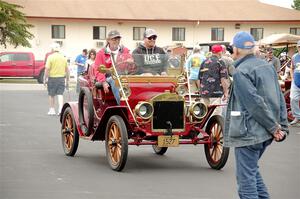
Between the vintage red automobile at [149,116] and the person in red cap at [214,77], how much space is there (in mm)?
3708

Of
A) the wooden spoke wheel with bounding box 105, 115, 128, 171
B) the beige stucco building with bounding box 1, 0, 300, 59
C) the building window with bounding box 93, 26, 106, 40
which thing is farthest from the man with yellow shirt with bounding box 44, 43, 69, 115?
the building window with bounding box 93, 26, 106, 40

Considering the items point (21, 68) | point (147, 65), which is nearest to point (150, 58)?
point (147, 65)

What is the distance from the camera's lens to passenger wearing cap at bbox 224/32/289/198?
5.85 meters

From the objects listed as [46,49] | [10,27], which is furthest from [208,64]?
[46,49]

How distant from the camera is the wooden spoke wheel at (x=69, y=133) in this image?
401 inches

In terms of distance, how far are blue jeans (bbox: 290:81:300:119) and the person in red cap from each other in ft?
6.34

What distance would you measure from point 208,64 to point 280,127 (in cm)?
784

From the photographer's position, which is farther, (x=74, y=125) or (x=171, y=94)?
(x=74, y=125)

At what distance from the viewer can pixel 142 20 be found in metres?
57.0

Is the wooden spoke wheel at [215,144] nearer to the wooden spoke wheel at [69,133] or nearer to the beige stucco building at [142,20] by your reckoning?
the wooden spoke wheel at [69,133]

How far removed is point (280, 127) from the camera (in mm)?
5938

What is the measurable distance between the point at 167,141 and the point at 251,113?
319cm

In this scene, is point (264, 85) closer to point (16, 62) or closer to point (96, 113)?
point (96, 113)

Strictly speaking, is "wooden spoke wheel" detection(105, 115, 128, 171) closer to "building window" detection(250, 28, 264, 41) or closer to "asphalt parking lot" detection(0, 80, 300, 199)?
"asphalt parking lot" detection(0, 80, 300, 199)
